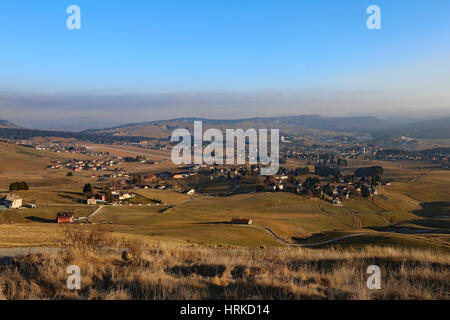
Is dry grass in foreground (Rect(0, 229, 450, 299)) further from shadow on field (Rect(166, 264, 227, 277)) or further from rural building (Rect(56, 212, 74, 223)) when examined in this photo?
rural building (Rect(56, 212, 74, 223))

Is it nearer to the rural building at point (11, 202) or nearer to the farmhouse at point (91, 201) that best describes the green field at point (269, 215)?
the farmhouse at point (91, 201)

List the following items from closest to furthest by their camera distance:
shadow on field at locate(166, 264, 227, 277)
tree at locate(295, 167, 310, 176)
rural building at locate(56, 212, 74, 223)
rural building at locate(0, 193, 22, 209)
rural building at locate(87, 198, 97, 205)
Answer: shadow on field at locate(166, 264, 227, 277) → rural building at locate(56, 212, 74, 223) → rural building at locate(0, 193, 22, 209) → rural building at locate(87, 198, 97, 205) → tree at locate(295, 167, 310, 176)

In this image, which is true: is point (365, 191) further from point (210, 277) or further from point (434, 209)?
point (210, 277)

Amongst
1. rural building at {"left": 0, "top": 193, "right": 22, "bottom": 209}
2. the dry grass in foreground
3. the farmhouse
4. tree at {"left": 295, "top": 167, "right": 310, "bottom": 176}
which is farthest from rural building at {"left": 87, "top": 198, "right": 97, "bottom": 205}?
tree at {"left": 295, "top": 167, "right": 310, "bottom": 176}

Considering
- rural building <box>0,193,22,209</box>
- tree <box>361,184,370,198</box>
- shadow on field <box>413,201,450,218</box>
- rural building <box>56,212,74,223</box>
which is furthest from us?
tree <box>361,184,370,198</box>
